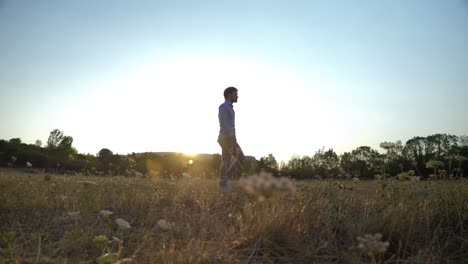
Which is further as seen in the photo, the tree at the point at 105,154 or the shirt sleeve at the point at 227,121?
the tree at the point at 105,154

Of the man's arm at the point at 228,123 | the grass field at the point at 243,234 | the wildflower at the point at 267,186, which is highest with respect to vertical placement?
the man's arm at the point at 228,123

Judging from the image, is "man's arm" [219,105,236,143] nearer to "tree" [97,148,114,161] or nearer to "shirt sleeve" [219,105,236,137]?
"shirt sleeve" [219,105,236,137]

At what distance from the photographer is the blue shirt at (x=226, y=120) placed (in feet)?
25.2

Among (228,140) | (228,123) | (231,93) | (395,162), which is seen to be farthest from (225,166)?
(395,162)

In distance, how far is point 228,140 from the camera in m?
7.73

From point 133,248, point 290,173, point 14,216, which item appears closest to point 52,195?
point 14,216

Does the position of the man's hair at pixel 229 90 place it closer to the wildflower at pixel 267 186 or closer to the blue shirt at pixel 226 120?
the blue shirt at pixel 226 120

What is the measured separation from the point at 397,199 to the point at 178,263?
3168 mm

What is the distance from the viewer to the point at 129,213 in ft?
13.8

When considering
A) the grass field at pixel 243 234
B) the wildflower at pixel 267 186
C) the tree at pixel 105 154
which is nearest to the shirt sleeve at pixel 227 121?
the grass field at pixel 243 234

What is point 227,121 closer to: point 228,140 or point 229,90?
point 228,140

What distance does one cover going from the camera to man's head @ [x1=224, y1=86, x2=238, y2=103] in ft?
25.6

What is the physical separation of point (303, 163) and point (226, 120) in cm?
328

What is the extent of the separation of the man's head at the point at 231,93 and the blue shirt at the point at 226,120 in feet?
0.42
